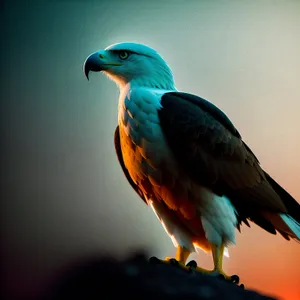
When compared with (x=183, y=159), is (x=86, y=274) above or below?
below

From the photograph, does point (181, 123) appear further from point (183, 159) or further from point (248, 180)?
point (248, 180)

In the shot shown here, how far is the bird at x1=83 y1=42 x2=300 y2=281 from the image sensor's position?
6.56ft

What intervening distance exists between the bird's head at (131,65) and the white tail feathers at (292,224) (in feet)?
2.47

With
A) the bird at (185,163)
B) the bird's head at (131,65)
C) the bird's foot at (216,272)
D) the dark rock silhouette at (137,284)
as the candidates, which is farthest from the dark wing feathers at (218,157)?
the dark rock silhouette at (137,284)

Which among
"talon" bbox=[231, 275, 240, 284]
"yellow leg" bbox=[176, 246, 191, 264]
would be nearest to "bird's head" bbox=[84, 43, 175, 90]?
"yellow leg" bbox=[176, 246, 191, 264]

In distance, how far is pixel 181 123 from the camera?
201 cm

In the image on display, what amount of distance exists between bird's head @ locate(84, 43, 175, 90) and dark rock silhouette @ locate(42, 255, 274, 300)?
2.57 feet

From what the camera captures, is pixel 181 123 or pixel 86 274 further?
pixel 181 123

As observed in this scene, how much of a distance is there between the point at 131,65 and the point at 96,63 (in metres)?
0.16

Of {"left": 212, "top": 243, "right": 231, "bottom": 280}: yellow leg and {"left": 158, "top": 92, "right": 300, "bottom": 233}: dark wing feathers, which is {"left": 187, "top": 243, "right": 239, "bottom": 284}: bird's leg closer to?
{"left": 212, "top": 243, "right": 231, "bottom": 280}: yellow leg

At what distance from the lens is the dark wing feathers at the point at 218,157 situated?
2004 mm

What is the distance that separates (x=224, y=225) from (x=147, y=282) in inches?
15.8

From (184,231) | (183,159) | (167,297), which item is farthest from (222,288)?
(183,159)

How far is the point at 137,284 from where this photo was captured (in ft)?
5.96
